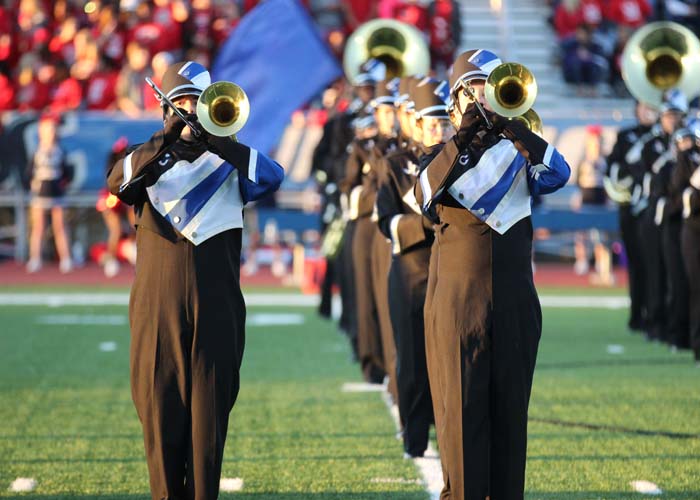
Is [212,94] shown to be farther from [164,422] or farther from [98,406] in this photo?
[98,406]

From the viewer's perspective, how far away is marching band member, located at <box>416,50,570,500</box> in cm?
533

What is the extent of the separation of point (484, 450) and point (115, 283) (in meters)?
13.7

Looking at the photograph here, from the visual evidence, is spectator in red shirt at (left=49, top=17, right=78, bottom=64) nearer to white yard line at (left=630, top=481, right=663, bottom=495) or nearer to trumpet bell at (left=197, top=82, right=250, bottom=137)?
white yard line at (left=630, top=481, right=663, bottom=495)

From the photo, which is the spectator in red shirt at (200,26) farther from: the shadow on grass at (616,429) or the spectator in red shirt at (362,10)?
the shadow on grass at (616,429)

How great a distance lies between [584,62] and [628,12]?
149cm

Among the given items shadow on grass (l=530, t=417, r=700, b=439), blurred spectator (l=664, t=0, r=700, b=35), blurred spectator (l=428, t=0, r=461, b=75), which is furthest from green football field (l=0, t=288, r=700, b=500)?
blurred spectator (l=664, t=0, r=700, b=35)

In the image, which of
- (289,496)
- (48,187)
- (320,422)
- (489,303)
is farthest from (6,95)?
(489,303)

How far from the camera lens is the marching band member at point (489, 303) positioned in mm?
5328

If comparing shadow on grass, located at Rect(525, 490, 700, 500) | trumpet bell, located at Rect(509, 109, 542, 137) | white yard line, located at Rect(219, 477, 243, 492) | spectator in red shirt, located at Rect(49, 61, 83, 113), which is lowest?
spectator in red shirt, located at Rect(49, 61, 83, 113)

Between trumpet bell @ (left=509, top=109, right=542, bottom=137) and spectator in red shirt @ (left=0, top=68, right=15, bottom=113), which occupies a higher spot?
trumpet bell @ (left=509, top=109, right=542, bottom=137)

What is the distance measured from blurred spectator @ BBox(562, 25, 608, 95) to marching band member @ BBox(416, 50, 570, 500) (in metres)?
17.8

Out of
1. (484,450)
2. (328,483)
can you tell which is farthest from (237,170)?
(328,483)

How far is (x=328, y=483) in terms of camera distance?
6789mm

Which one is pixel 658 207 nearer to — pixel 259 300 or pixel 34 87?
pixel 259 300
